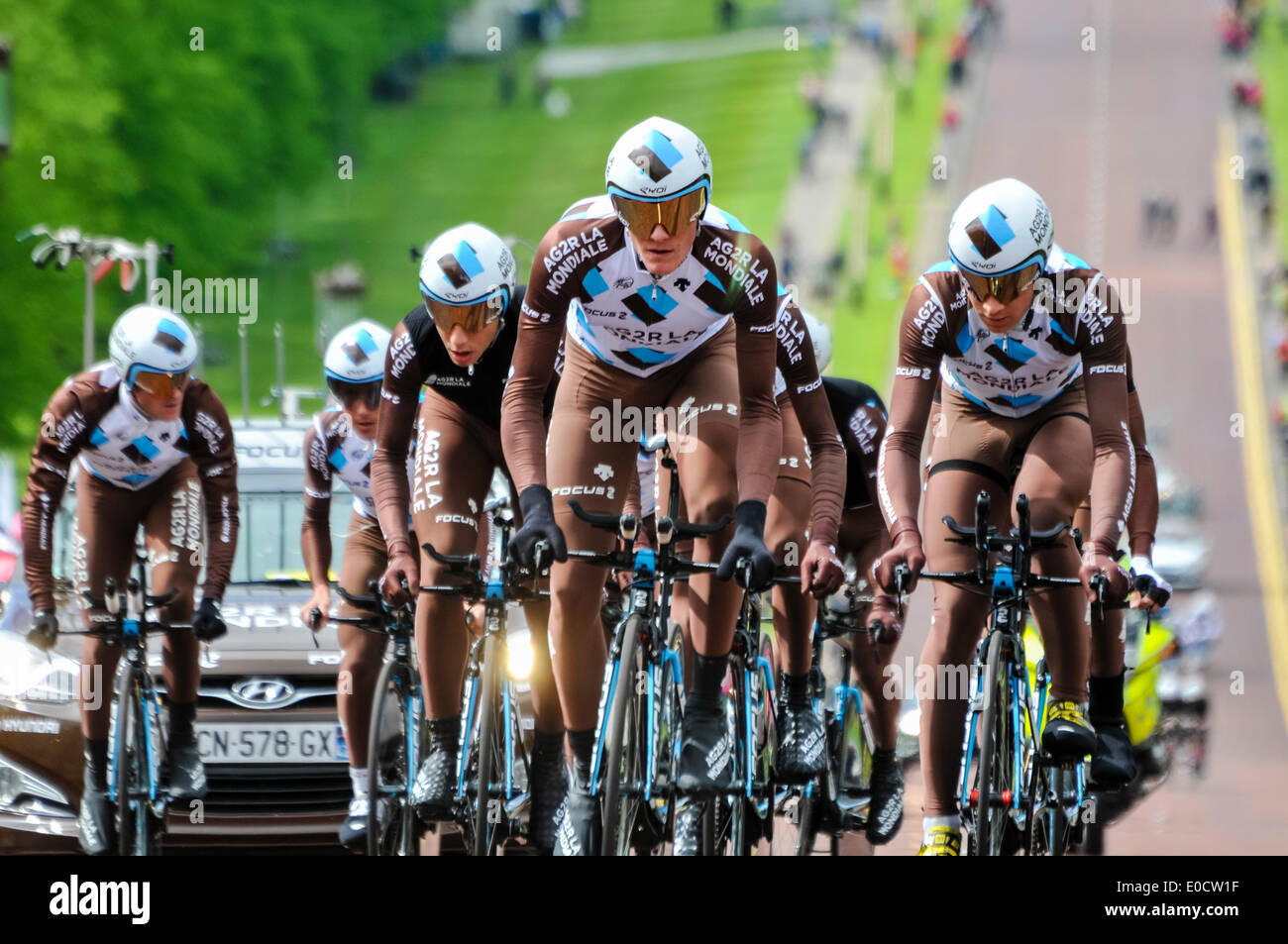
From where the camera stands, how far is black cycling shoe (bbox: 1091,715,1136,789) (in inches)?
333

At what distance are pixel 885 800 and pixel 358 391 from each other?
A: 9.42 ft

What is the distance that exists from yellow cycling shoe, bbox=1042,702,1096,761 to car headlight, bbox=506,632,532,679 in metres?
2.31

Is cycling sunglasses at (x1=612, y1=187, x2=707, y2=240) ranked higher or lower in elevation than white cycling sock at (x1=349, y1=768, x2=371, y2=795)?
higher

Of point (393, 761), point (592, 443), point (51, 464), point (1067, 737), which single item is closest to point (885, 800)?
point (1067, 737)

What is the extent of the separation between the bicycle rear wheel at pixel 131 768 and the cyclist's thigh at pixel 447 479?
126 cm

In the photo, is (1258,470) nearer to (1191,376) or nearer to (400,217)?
(1191,376)

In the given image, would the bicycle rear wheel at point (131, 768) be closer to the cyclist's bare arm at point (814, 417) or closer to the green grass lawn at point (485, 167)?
the cyclist's bare arm at point (814, 417)

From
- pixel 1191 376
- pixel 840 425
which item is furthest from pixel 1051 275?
pixel 1191 376

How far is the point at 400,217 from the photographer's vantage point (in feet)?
198

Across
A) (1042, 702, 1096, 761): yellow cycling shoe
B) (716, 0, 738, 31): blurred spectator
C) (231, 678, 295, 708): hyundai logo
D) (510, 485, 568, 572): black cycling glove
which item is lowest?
(1042, 702, 1096, 761): yellow cycling shoe

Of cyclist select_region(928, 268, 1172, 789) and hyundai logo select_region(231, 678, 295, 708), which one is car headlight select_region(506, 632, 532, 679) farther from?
cyclist select_region(928, 268, 1172, 789)

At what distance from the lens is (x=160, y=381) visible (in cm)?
962

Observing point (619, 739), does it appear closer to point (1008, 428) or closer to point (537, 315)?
point (537, 315)

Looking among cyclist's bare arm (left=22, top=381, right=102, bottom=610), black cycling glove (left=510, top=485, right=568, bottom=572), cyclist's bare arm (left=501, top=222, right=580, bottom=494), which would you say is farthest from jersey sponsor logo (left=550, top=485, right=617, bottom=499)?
cyclist's bare arm (left=22, top=381, right=102, bottom=610)
